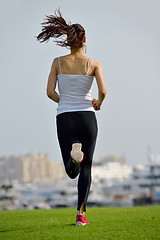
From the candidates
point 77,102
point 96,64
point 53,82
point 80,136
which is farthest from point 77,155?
point 96,64

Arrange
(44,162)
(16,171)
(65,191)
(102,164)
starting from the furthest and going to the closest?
(44,162) < (16,171) < (102,164) < (65,191)

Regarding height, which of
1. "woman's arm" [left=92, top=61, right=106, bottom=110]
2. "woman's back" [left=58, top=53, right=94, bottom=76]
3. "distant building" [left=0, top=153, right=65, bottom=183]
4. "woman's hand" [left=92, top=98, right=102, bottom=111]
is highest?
"woman's back" [left=58, top=53, right=94, bottom=76]

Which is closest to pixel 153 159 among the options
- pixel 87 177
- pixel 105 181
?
pixel 105 181

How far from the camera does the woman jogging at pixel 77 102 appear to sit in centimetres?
345

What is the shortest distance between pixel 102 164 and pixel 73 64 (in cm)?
9912

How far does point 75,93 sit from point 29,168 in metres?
144

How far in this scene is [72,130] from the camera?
11.3 ft

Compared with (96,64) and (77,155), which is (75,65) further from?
(77,155)

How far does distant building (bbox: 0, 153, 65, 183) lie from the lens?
142 m

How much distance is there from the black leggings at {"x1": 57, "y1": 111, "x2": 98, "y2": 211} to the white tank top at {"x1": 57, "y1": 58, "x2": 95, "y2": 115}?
0.16ft

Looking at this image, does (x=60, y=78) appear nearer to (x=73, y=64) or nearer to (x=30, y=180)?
(x=73, y=64)

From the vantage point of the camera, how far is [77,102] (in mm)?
3447

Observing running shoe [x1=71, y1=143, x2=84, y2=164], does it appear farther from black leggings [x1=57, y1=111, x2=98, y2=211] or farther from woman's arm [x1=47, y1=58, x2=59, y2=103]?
woman's arm [x1=47, y1=58, x2=59, y2=103]

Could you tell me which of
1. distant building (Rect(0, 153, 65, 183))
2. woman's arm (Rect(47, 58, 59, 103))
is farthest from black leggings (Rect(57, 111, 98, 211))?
distant building (Rect(0, 153, 65, 183))
